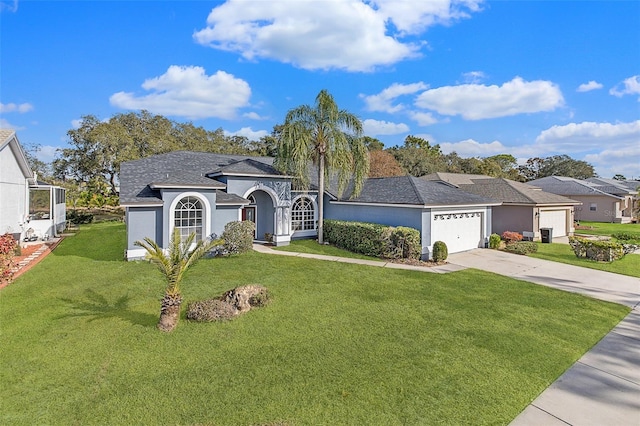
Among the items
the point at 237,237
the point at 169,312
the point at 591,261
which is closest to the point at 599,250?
the point at 591,261

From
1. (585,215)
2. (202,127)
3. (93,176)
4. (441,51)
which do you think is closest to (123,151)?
(93,176)

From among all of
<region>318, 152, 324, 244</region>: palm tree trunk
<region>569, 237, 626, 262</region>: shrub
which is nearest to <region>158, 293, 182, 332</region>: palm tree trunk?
<region>318, 152, 324, 244</region>: palm tree trunk

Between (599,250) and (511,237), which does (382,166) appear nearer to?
(511,237)

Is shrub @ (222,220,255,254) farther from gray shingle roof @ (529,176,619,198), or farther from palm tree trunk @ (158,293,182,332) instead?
gray shingle roof @ (529,176,619,198)

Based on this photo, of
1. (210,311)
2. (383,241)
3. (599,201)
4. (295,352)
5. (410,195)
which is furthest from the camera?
(599,201)

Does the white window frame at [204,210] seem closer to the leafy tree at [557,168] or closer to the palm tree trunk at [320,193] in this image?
the palm tree trunk at [320,193]

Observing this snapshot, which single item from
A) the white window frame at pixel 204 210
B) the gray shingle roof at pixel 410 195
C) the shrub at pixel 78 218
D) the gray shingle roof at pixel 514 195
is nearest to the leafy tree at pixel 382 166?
the gray shingle roof at pixel 514 195

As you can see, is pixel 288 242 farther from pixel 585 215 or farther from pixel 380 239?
pixel 585 215
